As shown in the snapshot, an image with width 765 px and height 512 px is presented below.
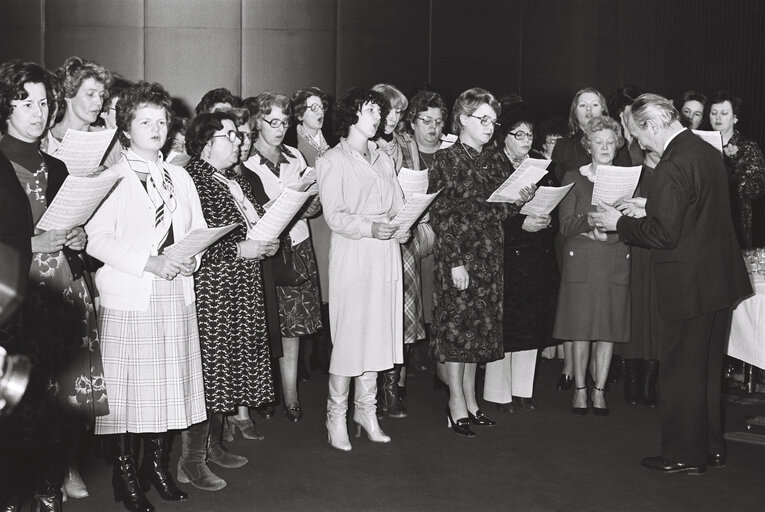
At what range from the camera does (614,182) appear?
464 cm

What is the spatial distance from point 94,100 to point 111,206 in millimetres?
1420

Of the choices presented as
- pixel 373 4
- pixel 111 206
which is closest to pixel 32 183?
pixel 111 206

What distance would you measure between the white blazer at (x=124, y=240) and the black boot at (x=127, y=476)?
55 cm

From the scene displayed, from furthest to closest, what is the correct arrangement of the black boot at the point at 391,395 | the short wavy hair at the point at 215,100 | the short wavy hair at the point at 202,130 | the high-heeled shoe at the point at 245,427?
the black boot at the point at 391,395 → the short wavy hair at the point at 215,100 → the high-heeled shoe at the point at 245,427 → the short wavy hair at the point at 202,130

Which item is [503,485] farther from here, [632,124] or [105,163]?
[105,163]

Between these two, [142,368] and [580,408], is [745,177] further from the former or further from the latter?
[142,368]

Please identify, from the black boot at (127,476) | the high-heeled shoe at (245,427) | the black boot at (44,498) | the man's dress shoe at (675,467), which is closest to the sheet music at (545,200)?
the man's dress shoe at (675,467)

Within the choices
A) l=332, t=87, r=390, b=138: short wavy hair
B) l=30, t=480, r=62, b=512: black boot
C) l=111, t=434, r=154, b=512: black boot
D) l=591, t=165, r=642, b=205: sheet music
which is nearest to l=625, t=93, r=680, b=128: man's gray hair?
l=591, t=165, r=642, b=205: sheet music

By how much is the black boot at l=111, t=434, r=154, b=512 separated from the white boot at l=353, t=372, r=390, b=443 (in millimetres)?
1364

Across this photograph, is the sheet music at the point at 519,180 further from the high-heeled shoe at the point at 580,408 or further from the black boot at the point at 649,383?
the black boot at the point at 649,383

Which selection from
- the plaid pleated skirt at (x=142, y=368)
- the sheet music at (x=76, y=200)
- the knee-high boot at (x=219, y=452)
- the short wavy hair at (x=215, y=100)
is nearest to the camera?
the sheet music at (x=76, y=200)

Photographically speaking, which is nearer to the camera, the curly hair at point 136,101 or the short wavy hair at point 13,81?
the short wavy hair at point 13,81

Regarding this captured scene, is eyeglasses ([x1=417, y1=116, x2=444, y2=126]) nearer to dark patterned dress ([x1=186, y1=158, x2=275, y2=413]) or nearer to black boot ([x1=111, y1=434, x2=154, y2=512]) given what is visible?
dark patterned dress ([x1=186, y1=158, x2=275, y2=413])

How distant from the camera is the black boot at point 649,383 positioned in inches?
222
